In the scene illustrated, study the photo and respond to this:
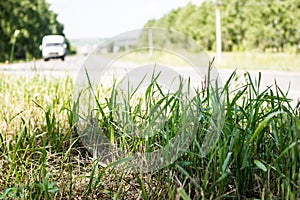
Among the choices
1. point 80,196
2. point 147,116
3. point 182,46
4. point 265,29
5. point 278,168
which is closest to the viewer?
point 278,168

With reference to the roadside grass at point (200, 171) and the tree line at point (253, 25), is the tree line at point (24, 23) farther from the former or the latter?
the roadside grass at point (200, 171)

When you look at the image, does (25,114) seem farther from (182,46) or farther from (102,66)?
(182,46)

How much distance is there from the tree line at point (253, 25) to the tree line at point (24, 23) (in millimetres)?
3173

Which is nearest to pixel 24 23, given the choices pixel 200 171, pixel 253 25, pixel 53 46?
pixel 253 25

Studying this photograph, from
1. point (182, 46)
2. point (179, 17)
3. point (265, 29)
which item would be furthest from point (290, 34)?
point (182, 46)

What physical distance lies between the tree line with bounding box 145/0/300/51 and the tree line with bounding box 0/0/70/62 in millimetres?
3173

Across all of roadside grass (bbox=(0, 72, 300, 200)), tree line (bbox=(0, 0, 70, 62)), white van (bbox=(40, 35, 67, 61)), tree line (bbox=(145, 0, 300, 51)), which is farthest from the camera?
tree line (bbox=(145, 0, 300, 51))

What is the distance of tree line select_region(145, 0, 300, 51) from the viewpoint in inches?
551

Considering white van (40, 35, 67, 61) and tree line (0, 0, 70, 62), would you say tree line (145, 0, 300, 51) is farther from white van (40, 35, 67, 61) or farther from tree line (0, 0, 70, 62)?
white van (40, 35, 67, 61)

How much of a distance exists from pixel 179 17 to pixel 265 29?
8.18 m

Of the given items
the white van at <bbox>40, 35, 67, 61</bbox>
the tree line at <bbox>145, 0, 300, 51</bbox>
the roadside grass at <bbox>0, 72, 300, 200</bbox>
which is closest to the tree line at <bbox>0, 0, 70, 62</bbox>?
the tree line at <bbox>145, 0, 300, 51</bbox>

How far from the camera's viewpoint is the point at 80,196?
1228mm

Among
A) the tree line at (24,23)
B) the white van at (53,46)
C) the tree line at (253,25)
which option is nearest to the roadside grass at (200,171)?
the white van at (53,46)

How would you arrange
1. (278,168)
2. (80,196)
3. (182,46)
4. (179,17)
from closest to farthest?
(278,168)
(80,196)
(182,46)
(179,17)
